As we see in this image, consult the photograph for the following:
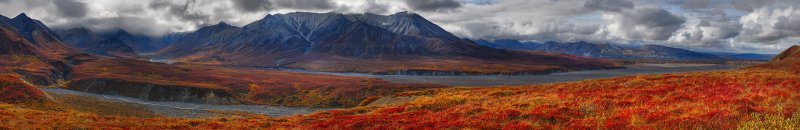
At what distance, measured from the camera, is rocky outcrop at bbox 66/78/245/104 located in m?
120

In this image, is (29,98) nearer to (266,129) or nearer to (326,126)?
(266,129)

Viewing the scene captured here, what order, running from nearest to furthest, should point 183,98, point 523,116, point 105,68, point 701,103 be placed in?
point 701,103 < point 523,116 < point 183,98 < point 105,68

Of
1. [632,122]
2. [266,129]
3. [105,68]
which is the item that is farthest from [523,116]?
[105,68]

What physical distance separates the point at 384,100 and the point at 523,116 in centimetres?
4406

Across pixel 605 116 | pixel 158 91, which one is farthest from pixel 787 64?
pixel 158 91

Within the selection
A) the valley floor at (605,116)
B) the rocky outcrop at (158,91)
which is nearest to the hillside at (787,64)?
the valley floor at (605,116)

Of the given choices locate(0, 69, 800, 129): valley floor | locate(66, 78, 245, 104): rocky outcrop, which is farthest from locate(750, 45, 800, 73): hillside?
locate(66, 78, 245, 104): rocky outcrop

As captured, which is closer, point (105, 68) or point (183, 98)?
point (183, 98)

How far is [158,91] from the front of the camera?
413 ft

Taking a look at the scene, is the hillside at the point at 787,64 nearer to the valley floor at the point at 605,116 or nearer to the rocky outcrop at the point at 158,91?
the valley floor at the point at 605,116

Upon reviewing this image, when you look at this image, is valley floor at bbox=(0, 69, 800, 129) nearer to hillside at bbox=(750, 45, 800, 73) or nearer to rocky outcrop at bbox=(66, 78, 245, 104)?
hillside at bbox=(750, 45, 800, 73)

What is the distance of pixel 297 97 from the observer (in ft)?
419

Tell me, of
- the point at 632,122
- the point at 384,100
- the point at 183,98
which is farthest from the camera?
the point at 183,98

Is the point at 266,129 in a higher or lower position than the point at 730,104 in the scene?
lower
